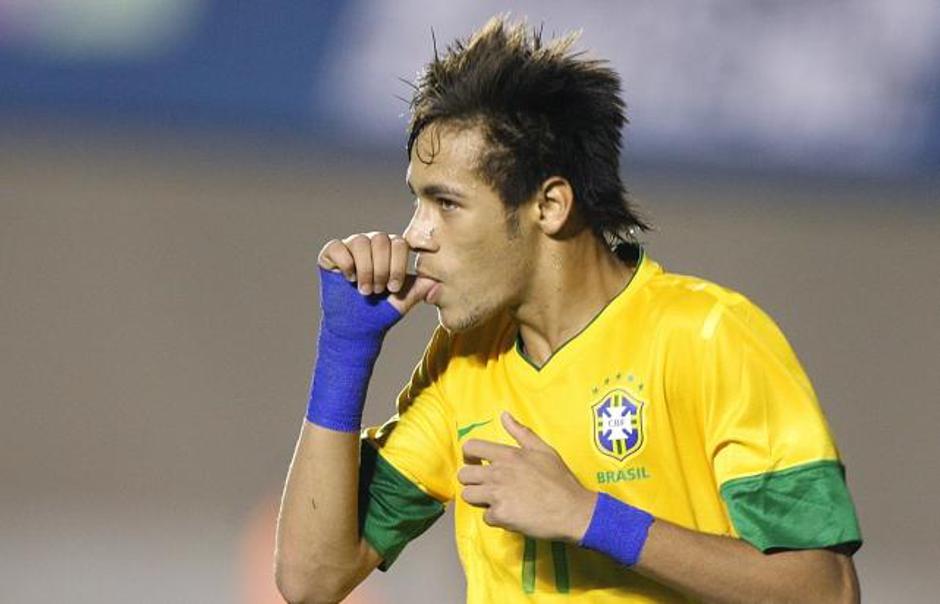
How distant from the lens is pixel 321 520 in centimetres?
306

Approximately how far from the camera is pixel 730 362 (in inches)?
108

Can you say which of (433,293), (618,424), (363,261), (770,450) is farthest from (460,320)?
(770,450)

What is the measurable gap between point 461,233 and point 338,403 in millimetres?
356

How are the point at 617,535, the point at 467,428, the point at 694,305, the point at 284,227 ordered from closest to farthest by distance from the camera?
1. the point at 617,535
2. the point at 694,305
3. the point at 467,428
4. the point at 284,227

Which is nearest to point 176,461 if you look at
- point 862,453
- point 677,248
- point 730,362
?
point 677,248

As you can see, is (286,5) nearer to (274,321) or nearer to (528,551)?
(274,321)

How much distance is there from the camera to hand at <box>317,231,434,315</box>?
2984 millimetres

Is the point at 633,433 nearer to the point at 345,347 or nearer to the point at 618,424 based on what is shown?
the point at 618,424

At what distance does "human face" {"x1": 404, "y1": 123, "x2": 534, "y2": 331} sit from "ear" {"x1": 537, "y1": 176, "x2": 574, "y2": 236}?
0.12 feet

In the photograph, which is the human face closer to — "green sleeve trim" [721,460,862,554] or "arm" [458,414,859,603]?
"arm" [458,414,859,603]

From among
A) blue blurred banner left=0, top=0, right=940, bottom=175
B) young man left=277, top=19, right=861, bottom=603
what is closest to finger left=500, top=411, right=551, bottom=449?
young man left=277, top=19, right=861, bottom=603

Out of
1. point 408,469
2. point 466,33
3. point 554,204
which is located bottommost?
point 408,469

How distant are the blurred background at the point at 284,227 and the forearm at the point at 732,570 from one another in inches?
123

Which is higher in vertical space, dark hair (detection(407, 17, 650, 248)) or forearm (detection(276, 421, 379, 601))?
dark hair (detection(407, 17, 650, 248))
